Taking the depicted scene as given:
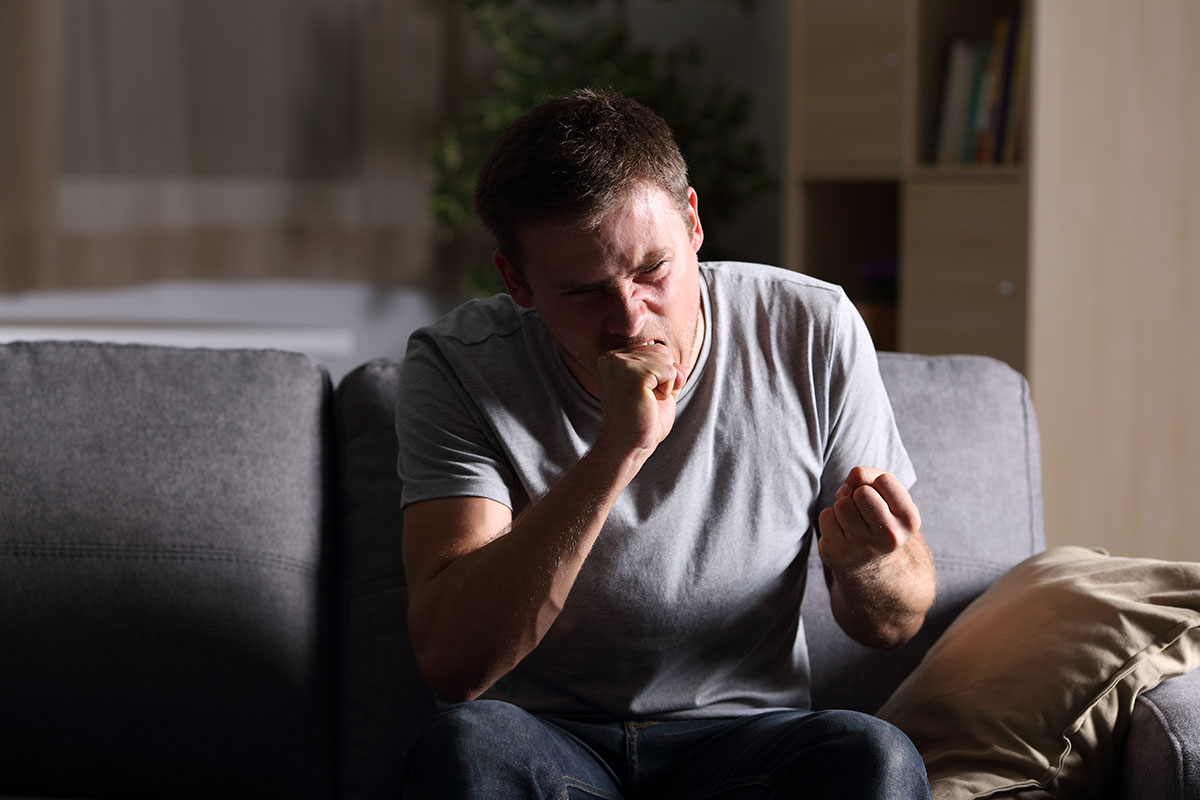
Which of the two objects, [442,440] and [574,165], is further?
[442,440]

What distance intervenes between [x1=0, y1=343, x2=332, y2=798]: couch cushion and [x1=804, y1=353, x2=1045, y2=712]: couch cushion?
643mm

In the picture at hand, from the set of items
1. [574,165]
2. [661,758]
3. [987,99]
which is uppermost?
[987,99]

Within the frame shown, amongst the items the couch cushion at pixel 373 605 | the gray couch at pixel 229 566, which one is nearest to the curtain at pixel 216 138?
the gray couch at pixel 229 566

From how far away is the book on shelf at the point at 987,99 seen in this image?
8.91 ft

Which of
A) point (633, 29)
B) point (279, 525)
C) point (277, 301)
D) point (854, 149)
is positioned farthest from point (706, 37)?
point (279, 525)

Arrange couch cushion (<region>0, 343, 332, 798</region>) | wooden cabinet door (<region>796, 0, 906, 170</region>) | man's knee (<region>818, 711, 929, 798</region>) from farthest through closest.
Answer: wooden cabinet door (<region>796, 0, 906, 170</region>), couch cushion (<region>0, 343, 332, 798</region>), man's knee (<region>818, 711, 929, 798</region>)

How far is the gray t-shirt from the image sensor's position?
1.31 metres

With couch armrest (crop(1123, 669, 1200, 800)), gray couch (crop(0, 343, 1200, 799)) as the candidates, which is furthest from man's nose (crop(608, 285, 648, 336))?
couch armrest (crop(1123, 669, 1200, 800))

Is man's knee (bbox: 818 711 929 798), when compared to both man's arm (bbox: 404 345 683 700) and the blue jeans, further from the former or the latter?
man's arm (bbox: 404 345 683 700)

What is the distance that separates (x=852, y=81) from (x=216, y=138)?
4.99ft

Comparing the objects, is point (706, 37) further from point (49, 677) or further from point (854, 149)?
point (49, 677)

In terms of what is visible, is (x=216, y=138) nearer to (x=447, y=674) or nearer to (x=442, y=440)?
(x=442, y=440)

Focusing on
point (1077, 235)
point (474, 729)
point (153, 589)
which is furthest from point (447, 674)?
point (1077, 235)

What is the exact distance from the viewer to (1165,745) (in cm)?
120
